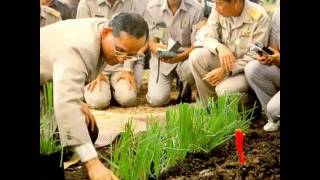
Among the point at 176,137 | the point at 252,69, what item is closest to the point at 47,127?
the point at 176,137

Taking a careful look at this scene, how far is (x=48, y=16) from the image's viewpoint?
2.44 m

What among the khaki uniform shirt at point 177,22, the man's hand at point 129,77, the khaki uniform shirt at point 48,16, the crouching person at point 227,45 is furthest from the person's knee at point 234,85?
the khaki uniform shirt at point 48,16

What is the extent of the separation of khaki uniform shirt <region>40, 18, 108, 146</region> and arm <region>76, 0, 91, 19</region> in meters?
0.10

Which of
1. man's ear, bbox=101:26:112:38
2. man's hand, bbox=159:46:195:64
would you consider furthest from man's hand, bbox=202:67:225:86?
man's ear, bbox=101:26:112:38

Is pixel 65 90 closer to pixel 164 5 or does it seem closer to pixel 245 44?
pixel 164 5

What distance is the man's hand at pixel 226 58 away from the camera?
2494 millimetres

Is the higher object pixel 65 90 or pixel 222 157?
pixel 65 90

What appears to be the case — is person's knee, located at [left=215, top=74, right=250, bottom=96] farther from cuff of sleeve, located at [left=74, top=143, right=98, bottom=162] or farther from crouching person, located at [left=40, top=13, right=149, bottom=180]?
cuff of sleeve, located at [left=74, top=143, right=98, bottom=162]

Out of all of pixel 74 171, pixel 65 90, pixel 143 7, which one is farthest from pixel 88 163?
pixel 143 7

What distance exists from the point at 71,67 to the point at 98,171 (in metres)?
0.37

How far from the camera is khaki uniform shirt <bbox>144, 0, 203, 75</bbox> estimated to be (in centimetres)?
250

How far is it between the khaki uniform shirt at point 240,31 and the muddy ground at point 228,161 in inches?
8.6

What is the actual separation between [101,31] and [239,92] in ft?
1.92
